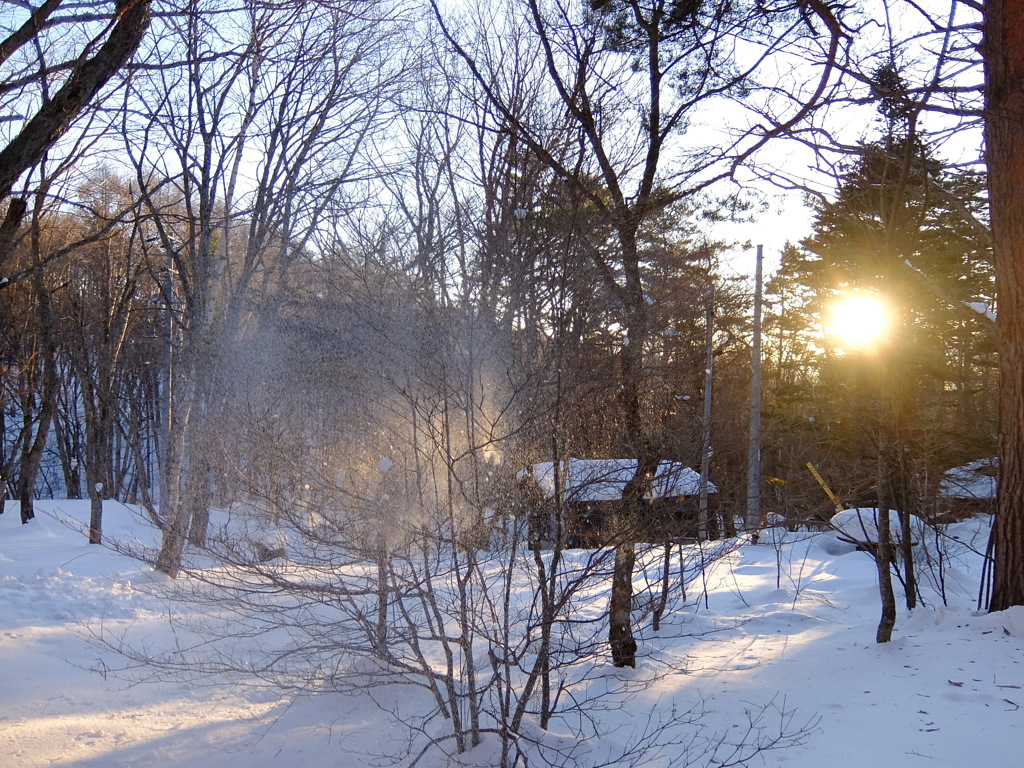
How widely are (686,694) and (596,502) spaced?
1758mm

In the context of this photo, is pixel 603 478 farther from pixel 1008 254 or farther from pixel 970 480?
pixel 970 480

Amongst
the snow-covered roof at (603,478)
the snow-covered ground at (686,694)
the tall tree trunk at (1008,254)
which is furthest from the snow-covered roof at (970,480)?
the snow-covered roof at (603,478)

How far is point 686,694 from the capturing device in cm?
563

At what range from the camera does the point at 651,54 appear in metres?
6.25

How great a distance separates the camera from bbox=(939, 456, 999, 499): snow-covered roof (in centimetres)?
783

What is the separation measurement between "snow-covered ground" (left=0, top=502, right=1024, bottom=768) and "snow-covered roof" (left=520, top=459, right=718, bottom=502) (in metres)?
1.01

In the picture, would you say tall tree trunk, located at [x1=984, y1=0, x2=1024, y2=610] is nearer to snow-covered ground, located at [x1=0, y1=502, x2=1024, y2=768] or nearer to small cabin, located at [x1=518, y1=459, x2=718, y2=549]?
snow-covered ground, located at [x1=0, y1=502, x2=1024, y2=768]

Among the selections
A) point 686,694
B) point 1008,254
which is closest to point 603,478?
point 686,694

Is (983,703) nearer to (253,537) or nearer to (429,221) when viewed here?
(253,537)

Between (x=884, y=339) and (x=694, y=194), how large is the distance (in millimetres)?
1899

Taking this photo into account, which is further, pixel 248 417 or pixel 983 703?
pixel 248 417

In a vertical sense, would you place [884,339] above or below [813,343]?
below

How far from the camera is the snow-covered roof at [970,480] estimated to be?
7827 millimetres

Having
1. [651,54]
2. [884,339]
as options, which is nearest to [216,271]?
[651,54]
